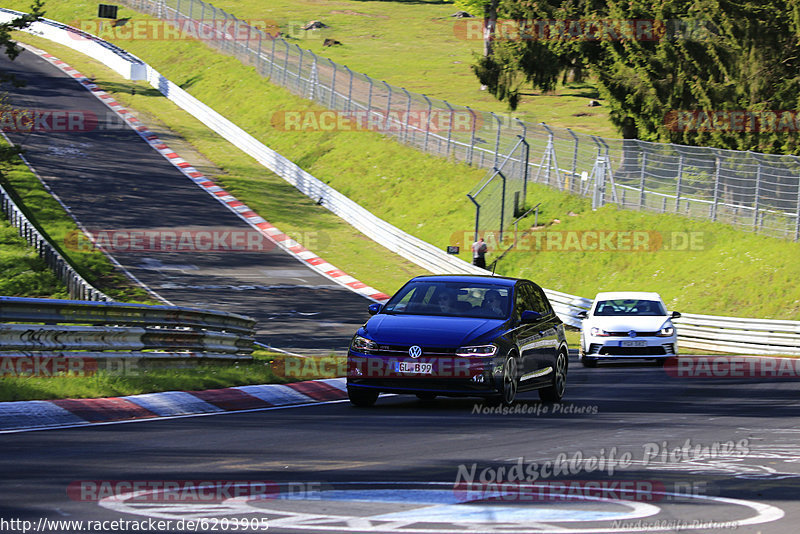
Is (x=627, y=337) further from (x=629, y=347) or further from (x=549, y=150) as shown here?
(x=549, y=150)

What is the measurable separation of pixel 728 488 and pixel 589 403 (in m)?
6.40

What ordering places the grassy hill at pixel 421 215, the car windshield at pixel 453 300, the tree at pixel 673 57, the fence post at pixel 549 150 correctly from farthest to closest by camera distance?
the fence post at pixel 549 150, the tree at pixel 673 57, the grassy hill at pixel 421 215, the car windshield at pixel 453 300

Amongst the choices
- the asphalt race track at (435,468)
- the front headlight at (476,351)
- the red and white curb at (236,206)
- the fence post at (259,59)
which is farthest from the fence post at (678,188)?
the fence post at (259,59)

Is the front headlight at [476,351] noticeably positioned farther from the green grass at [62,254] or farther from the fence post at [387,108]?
the fence post at [387,108]

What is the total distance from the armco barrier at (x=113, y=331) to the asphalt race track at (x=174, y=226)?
5484 mm

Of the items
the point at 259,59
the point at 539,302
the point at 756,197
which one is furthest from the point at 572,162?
the point at 259,59

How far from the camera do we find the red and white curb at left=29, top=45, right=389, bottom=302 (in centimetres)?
3209

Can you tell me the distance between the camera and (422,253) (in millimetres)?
34906

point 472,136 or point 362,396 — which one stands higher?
point 472,136

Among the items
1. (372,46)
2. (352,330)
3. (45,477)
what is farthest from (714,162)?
(372,46)

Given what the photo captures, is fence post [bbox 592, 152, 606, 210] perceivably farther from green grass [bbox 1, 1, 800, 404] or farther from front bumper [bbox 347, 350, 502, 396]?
front bumper [bbox 347, 350, 502, 396]

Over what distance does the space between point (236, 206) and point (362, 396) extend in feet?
95.4

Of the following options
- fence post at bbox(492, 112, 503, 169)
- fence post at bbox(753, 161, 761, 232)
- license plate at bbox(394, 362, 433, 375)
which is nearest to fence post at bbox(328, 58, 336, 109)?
fence post at bbox(492, 112, 503, 169)

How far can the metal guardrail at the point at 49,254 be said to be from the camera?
24094 mm
